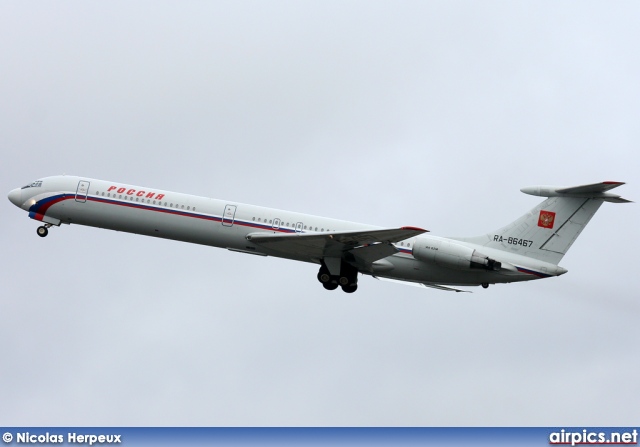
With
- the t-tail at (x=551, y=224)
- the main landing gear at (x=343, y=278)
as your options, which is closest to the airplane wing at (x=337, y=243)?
the main landing gear at (x=343, y=278)

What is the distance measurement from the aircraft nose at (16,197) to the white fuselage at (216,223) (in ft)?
5.17

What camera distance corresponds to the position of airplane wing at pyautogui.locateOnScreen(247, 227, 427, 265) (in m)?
35.9

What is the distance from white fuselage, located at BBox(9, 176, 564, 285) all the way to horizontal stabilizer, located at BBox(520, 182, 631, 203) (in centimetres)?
256

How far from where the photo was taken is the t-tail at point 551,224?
37781 mm

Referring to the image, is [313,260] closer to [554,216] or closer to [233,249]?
[233,249]

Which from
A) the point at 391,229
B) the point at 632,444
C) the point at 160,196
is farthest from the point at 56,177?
the point at 632,444

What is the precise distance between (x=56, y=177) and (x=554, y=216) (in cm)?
1964

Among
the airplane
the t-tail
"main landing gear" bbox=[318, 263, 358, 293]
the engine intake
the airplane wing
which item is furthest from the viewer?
"main landing gear" bbox=[318, 263, 358, 293]

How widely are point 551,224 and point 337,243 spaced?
27.1 feet

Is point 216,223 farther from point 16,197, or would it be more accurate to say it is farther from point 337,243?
point 16,197

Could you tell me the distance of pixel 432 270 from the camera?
124 ft

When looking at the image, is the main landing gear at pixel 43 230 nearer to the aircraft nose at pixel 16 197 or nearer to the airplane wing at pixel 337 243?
the aircraft nose at pixel 16 197

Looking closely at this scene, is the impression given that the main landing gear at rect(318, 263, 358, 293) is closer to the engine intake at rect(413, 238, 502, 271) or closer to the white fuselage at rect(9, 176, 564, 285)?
the white fuselage at rect(9, 176, 564, 285)

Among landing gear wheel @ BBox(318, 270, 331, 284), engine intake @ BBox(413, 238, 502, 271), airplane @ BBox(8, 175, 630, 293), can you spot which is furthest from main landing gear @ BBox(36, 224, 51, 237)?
engine intake @ BBox(413, 238, 502, 271)
